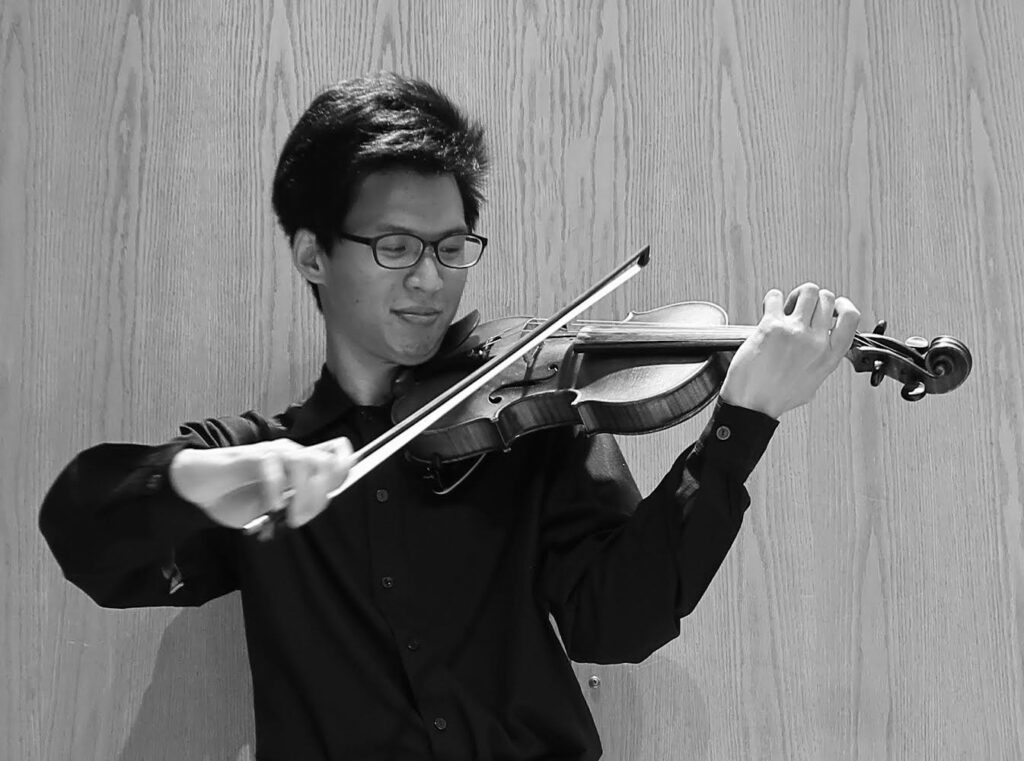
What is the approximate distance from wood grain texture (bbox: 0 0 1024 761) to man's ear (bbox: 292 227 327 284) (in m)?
0.21

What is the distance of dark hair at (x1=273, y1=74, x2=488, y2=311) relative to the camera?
164cm

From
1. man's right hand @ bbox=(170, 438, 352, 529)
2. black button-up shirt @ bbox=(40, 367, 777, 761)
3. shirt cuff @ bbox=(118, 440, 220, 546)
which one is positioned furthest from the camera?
black button-up shirt @ bbox=(40, 367, 777, 761)

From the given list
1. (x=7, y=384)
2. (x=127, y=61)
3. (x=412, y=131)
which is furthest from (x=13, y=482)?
(x=412, y=131)

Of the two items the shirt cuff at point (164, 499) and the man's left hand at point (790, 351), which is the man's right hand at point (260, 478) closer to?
the shirt cuff at point (164, 499)

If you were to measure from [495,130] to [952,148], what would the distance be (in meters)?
0.66

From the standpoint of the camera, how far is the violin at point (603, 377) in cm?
135

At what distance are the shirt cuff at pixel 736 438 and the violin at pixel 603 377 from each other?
0.03 metres

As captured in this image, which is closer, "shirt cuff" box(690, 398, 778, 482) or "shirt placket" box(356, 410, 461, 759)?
"shirt cuff" box(690, 398, 778, 482)

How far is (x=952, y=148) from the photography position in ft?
6.45

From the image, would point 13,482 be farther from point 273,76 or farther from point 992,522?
point 992,522

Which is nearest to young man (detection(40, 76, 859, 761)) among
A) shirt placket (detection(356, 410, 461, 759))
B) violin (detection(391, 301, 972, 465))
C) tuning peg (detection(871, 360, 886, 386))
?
shirt placket (detection(356, 410, 461, 759))

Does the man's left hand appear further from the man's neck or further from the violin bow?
the man's neck

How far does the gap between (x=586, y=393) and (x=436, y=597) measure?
0.35m

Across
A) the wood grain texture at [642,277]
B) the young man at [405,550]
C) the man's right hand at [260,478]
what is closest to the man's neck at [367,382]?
the young man at [405,550]
